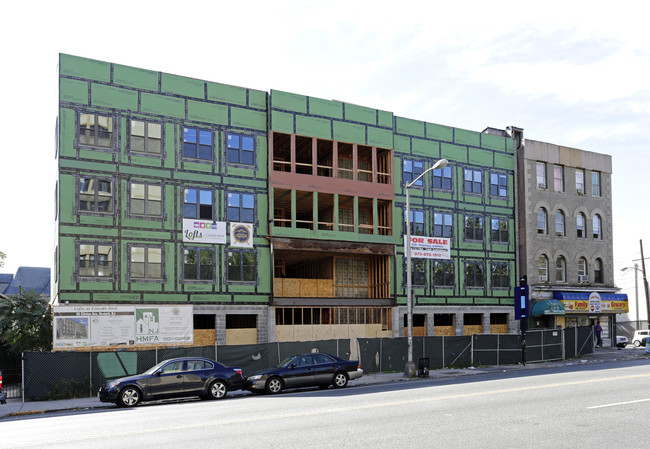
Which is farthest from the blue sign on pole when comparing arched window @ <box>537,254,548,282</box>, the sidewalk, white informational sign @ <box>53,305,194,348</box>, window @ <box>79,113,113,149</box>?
window @ <box>79,113,113,149</box>

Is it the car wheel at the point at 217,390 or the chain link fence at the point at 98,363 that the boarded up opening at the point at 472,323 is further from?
the car wheel at the point at 217,390

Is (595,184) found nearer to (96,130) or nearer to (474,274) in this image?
(474,274)

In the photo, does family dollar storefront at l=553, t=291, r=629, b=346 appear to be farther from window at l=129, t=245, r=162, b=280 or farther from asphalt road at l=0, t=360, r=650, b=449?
window at l=129, t=245, r=162, b=280

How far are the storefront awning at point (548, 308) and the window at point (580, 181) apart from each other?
952 centimetres

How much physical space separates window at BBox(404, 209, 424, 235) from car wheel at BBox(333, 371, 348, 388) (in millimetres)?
17388

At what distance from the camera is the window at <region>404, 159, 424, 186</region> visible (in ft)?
127

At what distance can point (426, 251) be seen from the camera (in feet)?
128

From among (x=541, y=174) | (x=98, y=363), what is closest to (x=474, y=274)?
(x=541, y=174)

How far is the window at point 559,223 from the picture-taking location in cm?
4441

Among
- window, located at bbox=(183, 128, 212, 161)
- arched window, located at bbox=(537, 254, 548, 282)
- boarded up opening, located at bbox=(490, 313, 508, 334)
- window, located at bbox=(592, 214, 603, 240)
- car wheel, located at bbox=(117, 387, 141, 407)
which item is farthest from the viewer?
window, located at bbox=(592, 214, 603, 240)

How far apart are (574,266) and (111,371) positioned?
113 feet

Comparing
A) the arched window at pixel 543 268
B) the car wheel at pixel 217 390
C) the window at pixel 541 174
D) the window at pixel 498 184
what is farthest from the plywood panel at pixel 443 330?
the car wheel at pixel 217 390

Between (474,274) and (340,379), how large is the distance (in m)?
21.0

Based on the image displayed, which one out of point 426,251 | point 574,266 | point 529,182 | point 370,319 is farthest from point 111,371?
point 574,266
